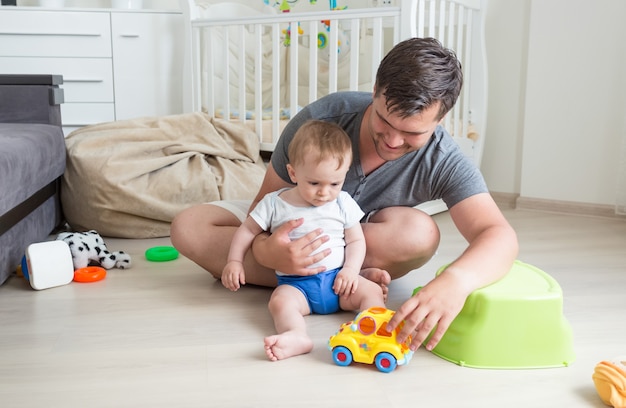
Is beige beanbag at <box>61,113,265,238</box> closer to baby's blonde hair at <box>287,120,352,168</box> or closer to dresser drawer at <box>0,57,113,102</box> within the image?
dresser drawer at <box>0,57,113,102</box>

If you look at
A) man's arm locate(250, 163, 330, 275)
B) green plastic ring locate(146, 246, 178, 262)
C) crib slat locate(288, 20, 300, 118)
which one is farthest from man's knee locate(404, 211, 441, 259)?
crib slat locate(288, 20, 300, 118)

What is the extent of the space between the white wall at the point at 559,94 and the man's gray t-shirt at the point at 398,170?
146 centimetres

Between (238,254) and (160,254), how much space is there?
580mm

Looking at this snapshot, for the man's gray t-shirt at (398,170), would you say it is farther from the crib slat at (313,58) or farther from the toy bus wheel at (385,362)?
the crib slat at (313,58)

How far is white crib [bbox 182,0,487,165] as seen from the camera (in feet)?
8.08

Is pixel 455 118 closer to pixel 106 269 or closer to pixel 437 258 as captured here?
pixel 437 258

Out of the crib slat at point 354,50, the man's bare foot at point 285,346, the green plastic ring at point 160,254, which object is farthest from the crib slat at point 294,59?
the man's bare foot at point 285,346

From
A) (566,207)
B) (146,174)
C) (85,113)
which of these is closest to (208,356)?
(146,174)

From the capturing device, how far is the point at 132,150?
91.7 inches

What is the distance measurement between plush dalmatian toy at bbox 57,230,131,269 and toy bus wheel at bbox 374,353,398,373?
0.94m

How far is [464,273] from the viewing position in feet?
3.84

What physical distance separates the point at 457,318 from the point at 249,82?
2.24 meters

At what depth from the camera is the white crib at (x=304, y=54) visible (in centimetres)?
246

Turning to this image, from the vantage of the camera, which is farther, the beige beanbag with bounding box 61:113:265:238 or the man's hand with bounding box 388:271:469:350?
the beige beanbag with bounding box 61:113:265:238
